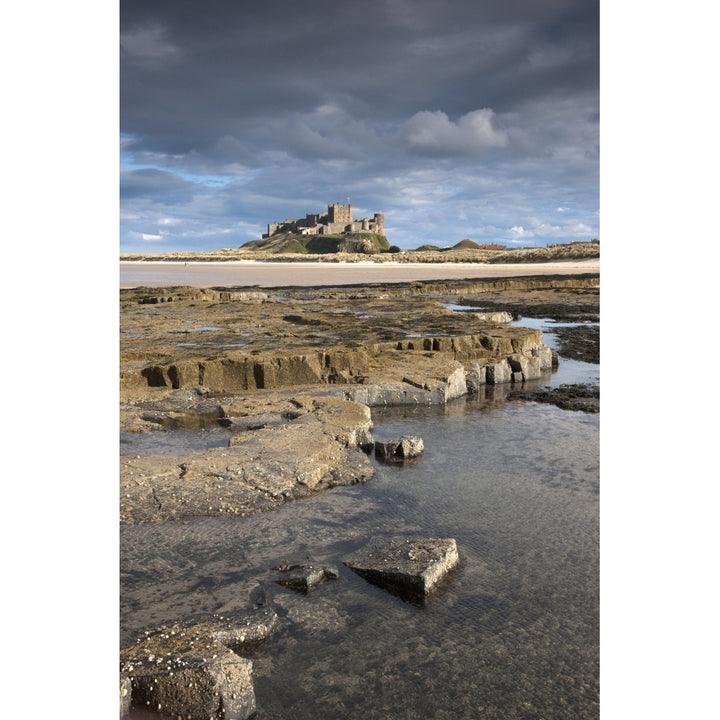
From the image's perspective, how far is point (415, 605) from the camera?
13.6 feet

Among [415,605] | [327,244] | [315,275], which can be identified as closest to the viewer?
[415,605]

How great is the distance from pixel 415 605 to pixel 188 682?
1594 millimetres

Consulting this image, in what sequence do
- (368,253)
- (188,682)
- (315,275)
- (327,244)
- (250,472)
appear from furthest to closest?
(327,244), (368,253), (315,275), (250,472), (188,682)

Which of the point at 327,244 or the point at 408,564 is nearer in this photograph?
the point at 408,564

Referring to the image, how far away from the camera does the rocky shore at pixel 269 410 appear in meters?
3.38

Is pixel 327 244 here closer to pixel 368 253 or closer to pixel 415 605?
pixel 368 253

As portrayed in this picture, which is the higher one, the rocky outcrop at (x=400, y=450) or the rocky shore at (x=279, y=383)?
the rocky shore at (x=279, y=383)

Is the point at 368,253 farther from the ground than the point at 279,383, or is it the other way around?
the point at 368,253

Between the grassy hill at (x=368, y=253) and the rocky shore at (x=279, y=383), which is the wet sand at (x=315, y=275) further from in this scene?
the rocky shore at (x=279, y=383)

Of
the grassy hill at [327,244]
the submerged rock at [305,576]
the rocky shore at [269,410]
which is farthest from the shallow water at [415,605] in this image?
the grassy hill at [327,244]

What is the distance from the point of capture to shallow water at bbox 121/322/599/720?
333cm

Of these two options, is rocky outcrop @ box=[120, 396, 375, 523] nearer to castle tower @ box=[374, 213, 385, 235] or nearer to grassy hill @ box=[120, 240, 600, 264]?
grassy hill @ box=[120, 240, 600, 264]

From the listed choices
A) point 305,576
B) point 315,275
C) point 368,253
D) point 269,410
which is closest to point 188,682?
point 305,576

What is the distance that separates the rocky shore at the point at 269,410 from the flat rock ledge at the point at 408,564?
0.01 m
